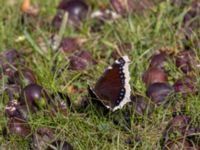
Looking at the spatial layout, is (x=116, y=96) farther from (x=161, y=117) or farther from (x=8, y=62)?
(x=8, y=62)

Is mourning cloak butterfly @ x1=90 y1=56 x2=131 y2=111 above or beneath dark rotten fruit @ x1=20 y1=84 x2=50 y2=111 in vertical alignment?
above

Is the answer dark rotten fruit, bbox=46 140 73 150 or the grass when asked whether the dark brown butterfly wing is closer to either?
the grass

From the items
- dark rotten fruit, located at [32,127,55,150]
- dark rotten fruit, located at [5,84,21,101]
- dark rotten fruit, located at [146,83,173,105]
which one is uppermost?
dark rotten fruit, located at [146,83,173,105]

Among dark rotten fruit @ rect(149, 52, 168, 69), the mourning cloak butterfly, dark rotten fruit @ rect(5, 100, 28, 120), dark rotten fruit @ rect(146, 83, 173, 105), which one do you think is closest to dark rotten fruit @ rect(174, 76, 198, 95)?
dark rotten fruit @ rect(146, 83, 173, 105)

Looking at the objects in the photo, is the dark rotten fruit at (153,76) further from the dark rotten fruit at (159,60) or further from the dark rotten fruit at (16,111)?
the dark rotten fruit at (16,111)

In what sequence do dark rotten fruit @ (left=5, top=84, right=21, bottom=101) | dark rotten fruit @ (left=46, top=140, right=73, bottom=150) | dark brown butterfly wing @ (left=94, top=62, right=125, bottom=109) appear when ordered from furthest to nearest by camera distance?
dark rotten fruit @ (left=5, top=84, right=21, bottom=101)
dark brown butterfly wing @ (left=94, top=62, right=125, bottom=109)
dark rotten fruit @ (left=46, top=140, right=73, bottom=150)

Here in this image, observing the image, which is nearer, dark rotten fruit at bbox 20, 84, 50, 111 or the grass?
the grass

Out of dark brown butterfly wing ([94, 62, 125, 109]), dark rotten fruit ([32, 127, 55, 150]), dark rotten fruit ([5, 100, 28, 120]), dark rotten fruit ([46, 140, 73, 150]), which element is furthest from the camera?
dark rotten fruit ([5, 100, 28, 120])
